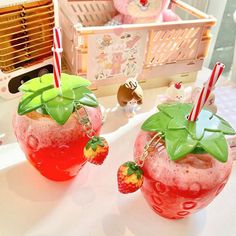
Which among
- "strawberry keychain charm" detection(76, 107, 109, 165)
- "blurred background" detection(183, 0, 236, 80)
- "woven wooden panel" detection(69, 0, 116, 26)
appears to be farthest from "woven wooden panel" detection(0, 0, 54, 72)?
"blurred background" detection(183, 0, 236, 80)

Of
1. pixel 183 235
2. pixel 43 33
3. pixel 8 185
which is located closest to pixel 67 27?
pixel 43 33

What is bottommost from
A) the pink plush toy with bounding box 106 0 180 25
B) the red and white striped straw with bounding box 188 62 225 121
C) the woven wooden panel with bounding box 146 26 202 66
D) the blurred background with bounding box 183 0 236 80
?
the blurred background with bounding box 183 0 236 80

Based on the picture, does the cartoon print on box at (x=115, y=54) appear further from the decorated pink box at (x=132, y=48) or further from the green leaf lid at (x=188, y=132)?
the green leaf lid at (x=188, y=132)

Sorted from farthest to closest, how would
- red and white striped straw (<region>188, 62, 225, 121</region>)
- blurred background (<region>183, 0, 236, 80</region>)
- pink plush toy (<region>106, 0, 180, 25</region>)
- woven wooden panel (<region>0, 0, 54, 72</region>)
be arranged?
blurred background (<region>183, 0, 236, 80</region>) < pink plush toy (<region>106, 0, 180, 25</region>) < woven wooden panel (<region>0, 0, 54, 72</region>) < red and white striped straw (<region>188, 62, 225, 121</region>)

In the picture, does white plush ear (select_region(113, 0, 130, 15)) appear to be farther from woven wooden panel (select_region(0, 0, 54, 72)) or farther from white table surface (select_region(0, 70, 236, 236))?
white table surface (select_region(0, 70, 236, 236))

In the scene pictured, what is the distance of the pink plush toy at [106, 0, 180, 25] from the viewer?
79 centimetres

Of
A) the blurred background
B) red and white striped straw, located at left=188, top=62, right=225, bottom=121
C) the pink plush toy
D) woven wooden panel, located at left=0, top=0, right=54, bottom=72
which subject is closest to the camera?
red and white striped straw, located at left=188, top=62, right=225, bottom=121

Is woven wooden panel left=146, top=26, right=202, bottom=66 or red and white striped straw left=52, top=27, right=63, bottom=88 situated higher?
red and white striped straw left=52, top=27, right=63, bottom=88

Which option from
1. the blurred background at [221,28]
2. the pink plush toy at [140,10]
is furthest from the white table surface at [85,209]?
the blurred background at [221,28]

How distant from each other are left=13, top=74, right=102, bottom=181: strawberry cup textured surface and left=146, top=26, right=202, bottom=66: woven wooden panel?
0.29 meters

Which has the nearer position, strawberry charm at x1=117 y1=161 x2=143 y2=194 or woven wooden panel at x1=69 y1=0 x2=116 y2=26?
strawberry charm at x1=117 y1=161 x2=143 y2=194

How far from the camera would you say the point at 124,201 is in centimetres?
54

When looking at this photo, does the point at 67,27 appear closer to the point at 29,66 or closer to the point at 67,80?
the point at 29,66

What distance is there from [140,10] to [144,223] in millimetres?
492
